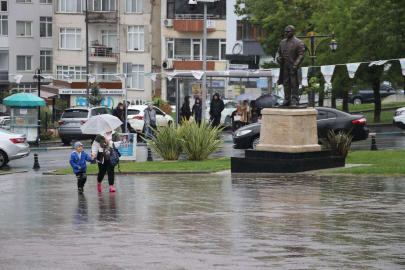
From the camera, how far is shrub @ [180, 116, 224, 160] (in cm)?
2334

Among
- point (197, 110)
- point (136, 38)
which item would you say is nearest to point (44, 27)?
point (136, 38)

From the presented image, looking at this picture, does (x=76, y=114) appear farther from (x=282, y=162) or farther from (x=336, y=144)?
(x=282, y=162)

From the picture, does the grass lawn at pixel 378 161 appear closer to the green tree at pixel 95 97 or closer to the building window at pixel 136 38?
the green tree at pixel 95 97

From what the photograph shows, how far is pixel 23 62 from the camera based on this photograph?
66.9m

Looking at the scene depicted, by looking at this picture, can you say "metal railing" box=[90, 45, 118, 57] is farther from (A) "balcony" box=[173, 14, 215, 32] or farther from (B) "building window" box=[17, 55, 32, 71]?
(B) "building window" box=[17, 55, 32, 71]

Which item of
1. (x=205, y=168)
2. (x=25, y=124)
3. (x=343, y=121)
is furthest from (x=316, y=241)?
(x=25, y=124)

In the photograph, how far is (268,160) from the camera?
1912cm

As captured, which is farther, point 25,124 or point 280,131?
point 25,124

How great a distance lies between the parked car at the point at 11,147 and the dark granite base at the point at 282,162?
29.4 ft

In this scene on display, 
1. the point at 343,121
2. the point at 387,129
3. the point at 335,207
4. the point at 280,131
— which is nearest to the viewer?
the point at 335,207

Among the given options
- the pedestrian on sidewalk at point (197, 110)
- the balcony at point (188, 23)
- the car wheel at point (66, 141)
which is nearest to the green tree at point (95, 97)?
the balcony at point (188, 23)

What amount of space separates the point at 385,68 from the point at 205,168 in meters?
22.0

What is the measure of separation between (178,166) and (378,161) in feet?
18.2

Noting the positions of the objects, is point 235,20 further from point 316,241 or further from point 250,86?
point 316,241
